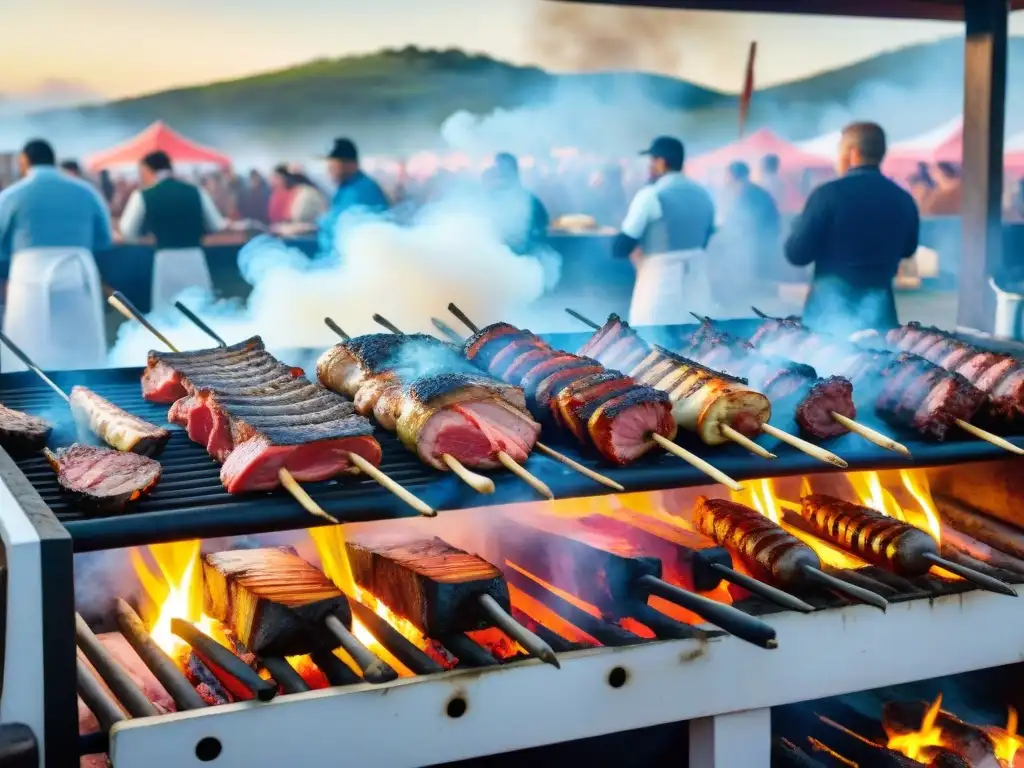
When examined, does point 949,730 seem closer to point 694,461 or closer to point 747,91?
point 694,461

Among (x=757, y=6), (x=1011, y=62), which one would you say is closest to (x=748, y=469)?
(x=757, y=6)

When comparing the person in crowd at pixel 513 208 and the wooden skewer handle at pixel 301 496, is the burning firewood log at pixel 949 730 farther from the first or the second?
the person in crowd at pixel 513 208

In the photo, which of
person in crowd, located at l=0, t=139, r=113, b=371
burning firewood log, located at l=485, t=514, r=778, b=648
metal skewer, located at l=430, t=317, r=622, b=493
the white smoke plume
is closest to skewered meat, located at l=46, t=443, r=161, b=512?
metal skewer, located at l=430, t=317, r=622, b=493

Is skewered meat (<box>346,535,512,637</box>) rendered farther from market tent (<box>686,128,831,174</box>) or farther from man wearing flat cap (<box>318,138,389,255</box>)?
market tent (<box>686,128,831,174</box>)

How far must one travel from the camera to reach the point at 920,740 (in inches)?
154

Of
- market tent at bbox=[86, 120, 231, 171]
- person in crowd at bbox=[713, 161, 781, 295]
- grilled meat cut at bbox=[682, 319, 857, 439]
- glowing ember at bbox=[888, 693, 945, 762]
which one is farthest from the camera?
person in crowd at bbox=[713, 161, 781, 295]

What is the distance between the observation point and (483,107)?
51.6ft

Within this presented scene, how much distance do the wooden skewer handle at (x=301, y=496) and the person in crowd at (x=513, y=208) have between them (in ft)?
24.1

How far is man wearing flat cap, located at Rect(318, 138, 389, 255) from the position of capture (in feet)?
29.7

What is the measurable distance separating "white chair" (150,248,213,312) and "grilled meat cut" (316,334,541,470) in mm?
7459

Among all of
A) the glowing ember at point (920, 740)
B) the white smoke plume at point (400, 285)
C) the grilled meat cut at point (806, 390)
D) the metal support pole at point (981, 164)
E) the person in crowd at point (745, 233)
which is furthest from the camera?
the person in crowd at point (745, 233)

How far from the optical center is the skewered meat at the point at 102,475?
286 cm

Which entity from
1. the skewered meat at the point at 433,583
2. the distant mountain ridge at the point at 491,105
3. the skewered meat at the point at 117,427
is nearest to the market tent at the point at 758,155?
the distant mountain ridge at the point at 491,105

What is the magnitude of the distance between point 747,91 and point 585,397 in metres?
13.8
